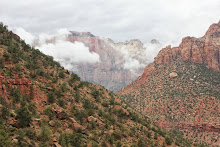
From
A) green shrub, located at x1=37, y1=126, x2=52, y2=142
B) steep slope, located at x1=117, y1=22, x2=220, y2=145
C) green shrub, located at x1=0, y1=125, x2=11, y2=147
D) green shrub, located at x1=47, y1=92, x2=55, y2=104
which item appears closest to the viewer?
green shrub, located at x1=0, y1=125, x2=11, y2=147

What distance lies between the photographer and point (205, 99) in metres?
91.1

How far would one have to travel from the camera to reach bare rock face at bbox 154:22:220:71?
126 meters

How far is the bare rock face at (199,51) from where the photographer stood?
125500mm

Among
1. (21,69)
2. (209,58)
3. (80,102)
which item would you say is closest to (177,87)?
(209,58)

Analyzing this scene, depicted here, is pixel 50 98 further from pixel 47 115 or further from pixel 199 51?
pixel 199 51

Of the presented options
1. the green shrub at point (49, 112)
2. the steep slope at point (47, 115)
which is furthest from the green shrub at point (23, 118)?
the green shrub at point (49, 112)

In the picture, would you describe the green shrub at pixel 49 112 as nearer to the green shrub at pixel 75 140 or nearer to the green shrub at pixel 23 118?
the green shrub at pixel 75 140

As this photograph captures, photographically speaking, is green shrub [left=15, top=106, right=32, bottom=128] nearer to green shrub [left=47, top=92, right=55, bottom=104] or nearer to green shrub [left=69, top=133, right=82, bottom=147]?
green shrub [left=69, top=133, right=82, bottom=147]

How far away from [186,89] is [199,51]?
42.3 m

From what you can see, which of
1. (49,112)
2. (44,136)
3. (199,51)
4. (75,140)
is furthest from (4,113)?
(199,51)

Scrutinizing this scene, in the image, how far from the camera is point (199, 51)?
417 ft

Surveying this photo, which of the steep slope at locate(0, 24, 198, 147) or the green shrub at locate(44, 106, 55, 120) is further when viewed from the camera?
the green shrub at locate(44, 106, 55, 120)

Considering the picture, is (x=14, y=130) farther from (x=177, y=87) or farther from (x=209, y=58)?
(x=209, y=58)

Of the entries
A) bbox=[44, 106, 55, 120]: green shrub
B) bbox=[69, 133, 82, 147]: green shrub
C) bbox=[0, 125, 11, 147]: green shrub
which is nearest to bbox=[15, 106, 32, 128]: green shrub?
bbox=[0, 125, 11, 147]: green shrub
